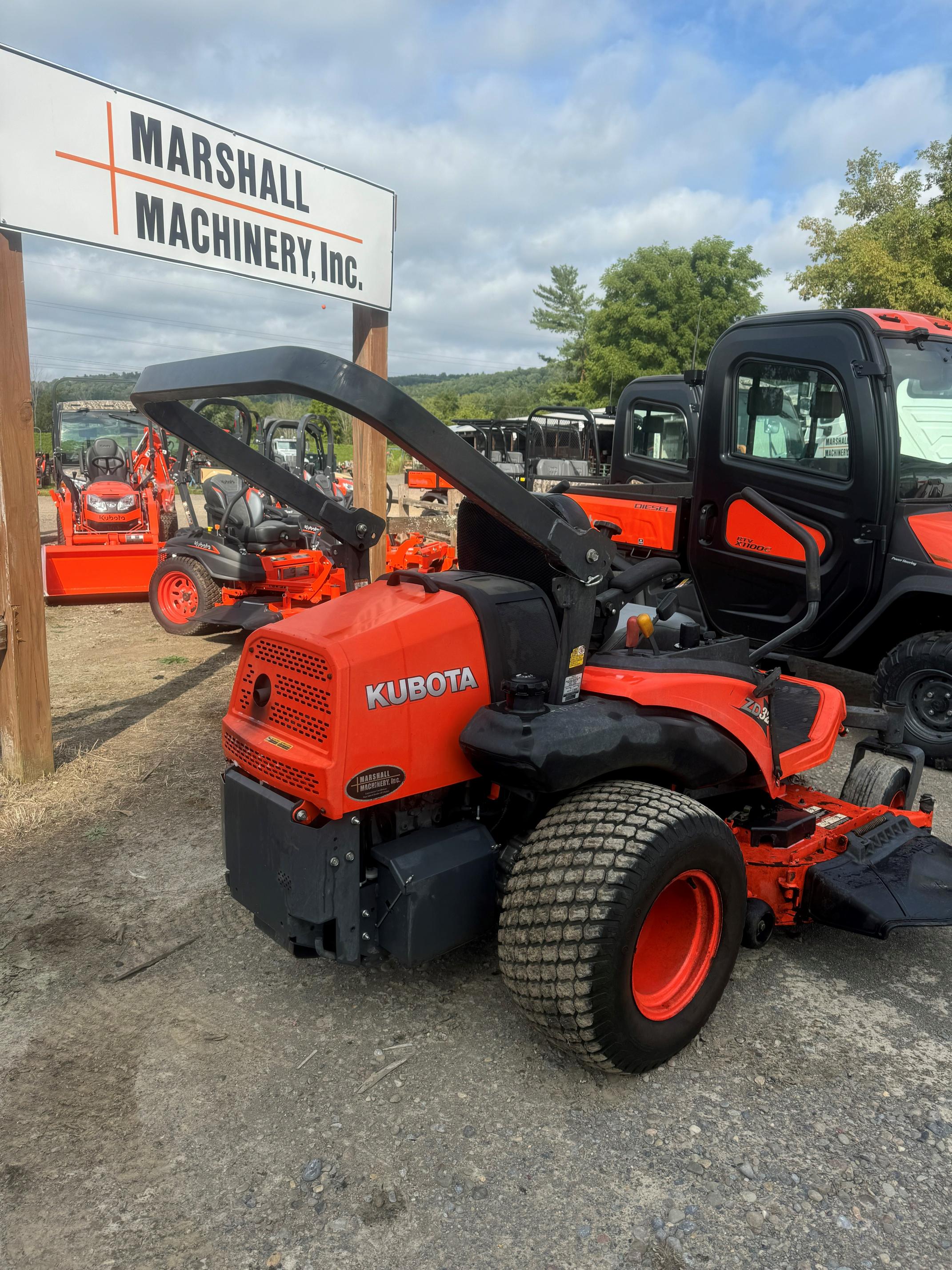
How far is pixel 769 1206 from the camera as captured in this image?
2020 millimetres

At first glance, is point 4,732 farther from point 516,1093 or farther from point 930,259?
point 930,259

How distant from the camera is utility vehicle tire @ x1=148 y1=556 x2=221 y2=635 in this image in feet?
25.8

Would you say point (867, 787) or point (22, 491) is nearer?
point (867, 787)

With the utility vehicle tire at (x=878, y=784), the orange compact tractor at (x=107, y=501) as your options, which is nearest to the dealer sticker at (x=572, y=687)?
the utility vehicle tire at (x=878, y=784)

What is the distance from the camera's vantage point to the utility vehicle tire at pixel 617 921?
2.20m

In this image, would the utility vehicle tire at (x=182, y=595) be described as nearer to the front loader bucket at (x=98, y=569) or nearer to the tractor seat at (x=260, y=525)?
the tractor seat at (x=260, y=525)

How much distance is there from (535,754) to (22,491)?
9.85ft

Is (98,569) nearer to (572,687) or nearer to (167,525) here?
(167,525)

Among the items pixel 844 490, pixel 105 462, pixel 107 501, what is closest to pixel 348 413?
pixel 844 490

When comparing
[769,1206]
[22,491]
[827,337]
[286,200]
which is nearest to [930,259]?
[827,337]

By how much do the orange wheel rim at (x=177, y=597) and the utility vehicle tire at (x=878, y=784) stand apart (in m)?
6.05

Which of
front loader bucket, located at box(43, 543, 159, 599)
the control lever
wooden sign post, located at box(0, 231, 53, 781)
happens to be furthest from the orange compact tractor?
the control lever

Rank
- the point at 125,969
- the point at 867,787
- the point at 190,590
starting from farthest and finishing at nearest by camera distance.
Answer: the point at 190,590 < the point at 867,787 < the point at 125,969

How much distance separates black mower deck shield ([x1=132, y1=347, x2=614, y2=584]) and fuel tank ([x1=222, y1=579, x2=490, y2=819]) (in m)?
0.36
